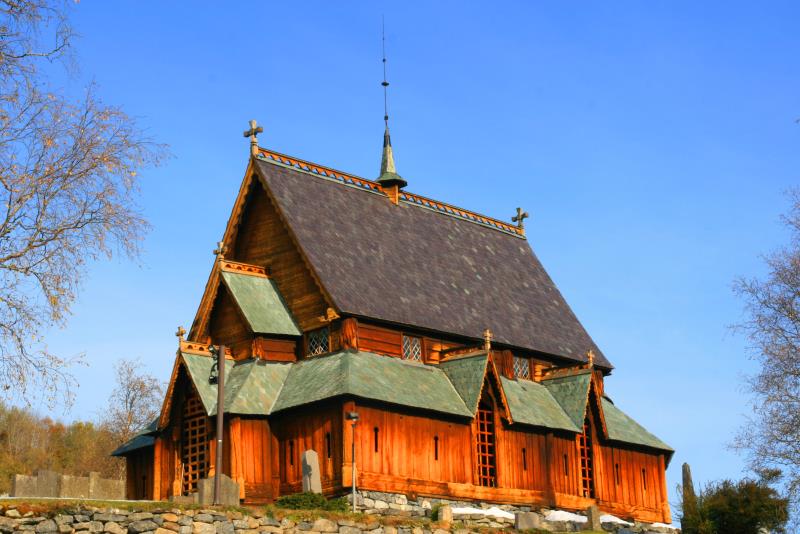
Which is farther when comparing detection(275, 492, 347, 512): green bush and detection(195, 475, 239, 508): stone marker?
detection(275, 492, 347, 512): green bush

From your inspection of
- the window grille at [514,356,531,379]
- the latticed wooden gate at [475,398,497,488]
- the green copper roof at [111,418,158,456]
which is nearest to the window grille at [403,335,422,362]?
the latticed wooden gate at [475,398,497,488]

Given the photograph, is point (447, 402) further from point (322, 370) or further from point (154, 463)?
point (154, 463)

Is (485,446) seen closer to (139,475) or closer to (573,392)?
(573,392)

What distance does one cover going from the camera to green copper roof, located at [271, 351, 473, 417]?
4250 cm

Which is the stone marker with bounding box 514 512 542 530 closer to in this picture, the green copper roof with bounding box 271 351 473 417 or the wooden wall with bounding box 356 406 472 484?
the wooden wall with bounding box 356 406 472 484

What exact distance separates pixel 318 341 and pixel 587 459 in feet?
41.5

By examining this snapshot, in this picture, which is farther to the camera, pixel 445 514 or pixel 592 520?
pixel 592 520

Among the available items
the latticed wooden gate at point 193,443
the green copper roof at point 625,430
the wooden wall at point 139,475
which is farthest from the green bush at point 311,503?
the green copper roof at point 625,430

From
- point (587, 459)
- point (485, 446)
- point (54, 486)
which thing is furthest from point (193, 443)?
point (587, 459)

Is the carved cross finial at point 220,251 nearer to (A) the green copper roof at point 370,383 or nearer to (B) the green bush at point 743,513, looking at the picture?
(A) the green copper roof at point 370,383

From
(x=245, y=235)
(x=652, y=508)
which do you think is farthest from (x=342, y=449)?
(x=652, y=508)

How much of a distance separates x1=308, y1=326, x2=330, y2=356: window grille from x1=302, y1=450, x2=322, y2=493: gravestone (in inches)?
225

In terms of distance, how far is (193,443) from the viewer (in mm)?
44656

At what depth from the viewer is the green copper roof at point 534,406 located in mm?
47969
